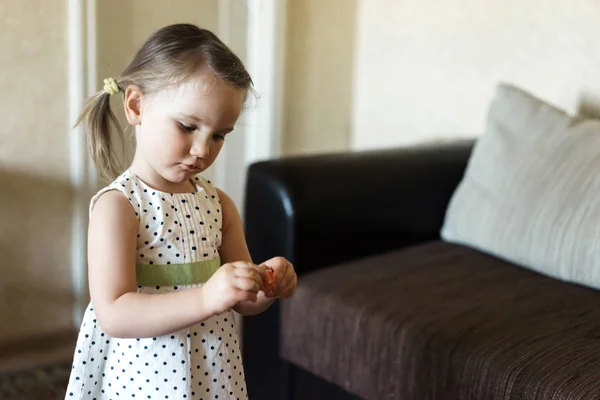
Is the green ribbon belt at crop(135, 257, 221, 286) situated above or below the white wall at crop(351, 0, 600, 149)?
below

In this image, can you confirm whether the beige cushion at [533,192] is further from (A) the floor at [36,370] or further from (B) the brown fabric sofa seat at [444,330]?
(A) the floor at [36,370]

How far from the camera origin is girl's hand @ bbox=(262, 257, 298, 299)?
975 millimetres

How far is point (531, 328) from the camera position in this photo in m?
1.41

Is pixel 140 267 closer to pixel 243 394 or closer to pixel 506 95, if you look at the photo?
pixel 243 394

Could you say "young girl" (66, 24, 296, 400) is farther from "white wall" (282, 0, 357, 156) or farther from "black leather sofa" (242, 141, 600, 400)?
"white wall" (282, 0, 357, 156)

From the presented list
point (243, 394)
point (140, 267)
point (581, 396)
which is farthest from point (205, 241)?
point (581, 396)

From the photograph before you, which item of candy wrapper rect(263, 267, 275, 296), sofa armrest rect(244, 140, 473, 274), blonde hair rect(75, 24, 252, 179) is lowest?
sofa armrest rect(244, 140, 473, 274)

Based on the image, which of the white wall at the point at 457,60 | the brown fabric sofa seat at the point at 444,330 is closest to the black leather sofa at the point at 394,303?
the brown fabric sofa seat at the point at 444,330

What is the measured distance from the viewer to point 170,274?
1.02 m

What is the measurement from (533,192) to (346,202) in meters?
0.43

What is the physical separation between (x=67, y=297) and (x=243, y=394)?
4.21ft

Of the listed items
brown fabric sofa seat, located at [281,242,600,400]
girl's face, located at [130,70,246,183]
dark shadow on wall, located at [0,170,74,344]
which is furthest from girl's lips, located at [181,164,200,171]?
dark shadow on wall, located at [0,170,74,344]

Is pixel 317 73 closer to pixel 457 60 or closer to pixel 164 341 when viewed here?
pixel 457 60

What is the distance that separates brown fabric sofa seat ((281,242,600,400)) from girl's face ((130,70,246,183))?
628 mm
